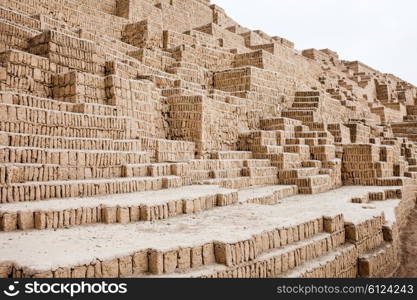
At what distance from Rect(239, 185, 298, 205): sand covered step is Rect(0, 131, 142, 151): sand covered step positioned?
2645 millimetres

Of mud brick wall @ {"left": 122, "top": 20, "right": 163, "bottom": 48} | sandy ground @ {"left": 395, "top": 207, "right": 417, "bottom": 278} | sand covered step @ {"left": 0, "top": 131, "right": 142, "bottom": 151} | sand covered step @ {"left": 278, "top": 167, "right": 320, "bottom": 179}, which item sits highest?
mud brick wall @ {"left": 122, "top": 20, "right": 163, "bottom": 48}

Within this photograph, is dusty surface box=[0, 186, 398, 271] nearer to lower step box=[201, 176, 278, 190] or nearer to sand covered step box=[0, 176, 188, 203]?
sand covered step box=[0, 176, 188, 203]

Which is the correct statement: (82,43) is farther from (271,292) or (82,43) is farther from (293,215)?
(271,292)

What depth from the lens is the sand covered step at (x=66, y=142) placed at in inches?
257

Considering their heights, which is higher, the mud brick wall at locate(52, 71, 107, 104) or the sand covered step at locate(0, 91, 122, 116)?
the mud brick wall at locate(52, 71, 107, 104)

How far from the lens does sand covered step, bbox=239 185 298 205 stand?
333 inches

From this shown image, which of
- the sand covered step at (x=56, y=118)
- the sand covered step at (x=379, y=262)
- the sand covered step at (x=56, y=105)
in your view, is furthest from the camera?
the sand covered step at (x=56, y=105)

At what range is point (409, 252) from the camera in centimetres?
833

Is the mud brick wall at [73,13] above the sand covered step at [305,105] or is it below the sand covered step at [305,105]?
above

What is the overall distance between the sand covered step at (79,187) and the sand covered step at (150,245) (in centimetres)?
107

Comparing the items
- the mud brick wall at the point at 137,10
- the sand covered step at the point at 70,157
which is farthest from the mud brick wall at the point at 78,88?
the mud brick wall at the point at 137,10

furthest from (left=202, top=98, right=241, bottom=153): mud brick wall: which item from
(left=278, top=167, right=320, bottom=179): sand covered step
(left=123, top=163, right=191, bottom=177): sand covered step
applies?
(left=123, top=163, right=191, bottom=177): sand covered step

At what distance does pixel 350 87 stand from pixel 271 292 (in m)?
24.3

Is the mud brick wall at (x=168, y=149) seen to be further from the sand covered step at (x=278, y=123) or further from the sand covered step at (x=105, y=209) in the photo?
the sand covered step at (x=278, y=123)
